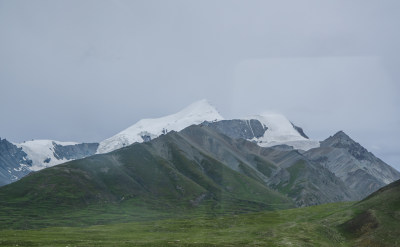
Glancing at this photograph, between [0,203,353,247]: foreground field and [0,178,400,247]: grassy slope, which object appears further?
[0,178,400,247]: grassy slope

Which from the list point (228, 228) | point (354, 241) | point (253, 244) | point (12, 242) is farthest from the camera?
point (228, 228)

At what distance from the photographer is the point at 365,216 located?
364 ft

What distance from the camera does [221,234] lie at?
370ft

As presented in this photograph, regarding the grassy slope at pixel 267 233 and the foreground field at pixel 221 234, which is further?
the grassy slope at pixel 267 233

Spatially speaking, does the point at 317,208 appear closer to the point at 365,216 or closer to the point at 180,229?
the point at 365,216

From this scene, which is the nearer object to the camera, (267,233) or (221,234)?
(267,233)

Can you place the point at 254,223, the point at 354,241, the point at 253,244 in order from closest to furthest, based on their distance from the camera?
the point at 253,244
the point at 354,241
the point at 254,223

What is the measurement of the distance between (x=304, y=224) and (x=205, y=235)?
34007 millimetres

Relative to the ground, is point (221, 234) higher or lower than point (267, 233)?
higher

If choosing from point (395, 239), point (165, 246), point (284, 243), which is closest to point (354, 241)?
point (395, 239)

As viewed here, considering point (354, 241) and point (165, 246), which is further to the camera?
point (354, 241)

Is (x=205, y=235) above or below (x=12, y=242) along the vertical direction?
below

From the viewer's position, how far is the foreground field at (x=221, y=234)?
290ft

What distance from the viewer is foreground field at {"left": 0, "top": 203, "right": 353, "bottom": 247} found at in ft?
290
